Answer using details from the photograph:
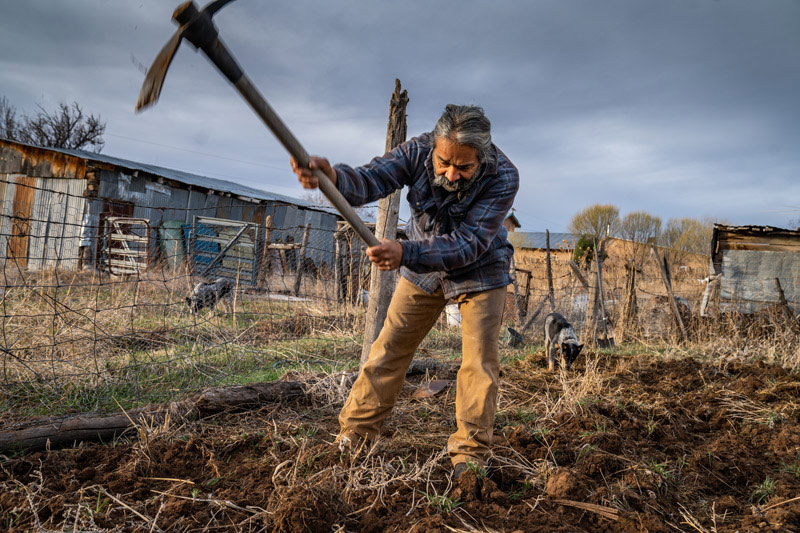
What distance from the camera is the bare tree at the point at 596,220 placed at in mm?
39156

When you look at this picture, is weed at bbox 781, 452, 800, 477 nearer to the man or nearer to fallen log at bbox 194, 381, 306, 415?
the man

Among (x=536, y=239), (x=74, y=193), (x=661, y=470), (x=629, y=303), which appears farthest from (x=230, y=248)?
(x=536, y=239)

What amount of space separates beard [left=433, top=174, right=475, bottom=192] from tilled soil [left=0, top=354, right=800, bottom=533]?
1.38 meters

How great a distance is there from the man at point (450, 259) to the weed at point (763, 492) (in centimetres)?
140

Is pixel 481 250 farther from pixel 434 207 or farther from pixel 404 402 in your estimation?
pixel 404 402

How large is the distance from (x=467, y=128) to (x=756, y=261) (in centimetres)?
1153

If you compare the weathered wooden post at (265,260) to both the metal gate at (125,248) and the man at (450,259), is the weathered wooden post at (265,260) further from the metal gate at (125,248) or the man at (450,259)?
the man at (450,259)

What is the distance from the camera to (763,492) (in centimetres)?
262

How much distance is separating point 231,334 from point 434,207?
3.99 m

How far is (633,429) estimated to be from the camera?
3531mm

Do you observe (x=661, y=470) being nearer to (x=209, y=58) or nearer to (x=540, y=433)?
(x=540, y=433)

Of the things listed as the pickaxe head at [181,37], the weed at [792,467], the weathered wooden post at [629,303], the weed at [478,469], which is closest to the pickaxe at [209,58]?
the pickaxe head at [181,37]

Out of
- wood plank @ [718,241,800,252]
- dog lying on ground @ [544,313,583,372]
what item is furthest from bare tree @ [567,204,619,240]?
dog lying on ground @ [544,313,583,372]

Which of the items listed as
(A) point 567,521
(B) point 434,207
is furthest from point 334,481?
(B) point 434,207
